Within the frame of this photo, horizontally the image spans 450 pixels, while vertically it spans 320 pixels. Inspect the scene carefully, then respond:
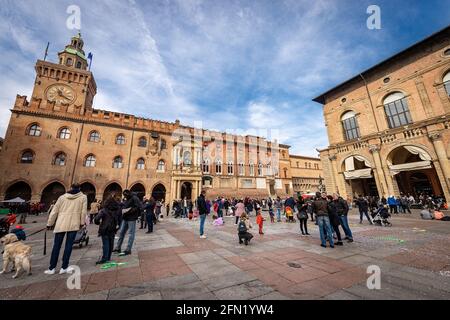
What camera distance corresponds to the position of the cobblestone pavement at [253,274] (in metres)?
2.91

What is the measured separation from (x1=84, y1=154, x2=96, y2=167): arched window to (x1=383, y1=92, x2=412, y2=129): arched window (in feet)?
116

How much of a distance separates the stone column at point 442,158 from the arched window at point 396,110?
2797 mm

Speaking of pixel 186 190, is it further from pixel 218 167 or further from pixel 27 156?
pixel 27 156

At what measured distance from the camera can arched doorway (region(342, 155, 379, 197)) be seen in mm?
20344

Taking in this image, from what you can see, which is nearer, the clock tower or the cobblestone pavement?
the cobblestone pavement

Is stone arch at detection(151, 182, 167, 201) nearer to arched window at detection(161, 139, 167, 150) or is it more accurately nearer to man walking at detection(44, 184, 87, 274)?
arched window at detection(161, 139, 167, 150)

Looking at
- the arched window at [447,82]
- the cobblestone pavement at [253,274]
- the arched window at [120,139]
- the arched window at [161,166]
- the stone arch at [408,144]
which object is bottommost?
the cobblestone pavement at [253,274]

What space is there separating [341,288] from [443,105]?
21.1m

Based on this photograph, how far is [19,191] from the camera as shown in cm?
2131

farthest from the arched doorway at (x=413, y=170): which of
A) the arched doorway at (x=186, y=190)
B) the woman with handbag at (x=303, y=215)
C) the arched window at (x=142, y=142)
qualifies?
the arched window at (x=142, y=142)

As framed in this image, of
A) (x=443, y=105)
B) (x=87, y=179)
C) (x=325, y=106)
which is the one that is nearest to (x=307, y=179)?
(x=325, y=106)

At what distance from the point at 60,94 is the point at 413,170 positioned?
147ft

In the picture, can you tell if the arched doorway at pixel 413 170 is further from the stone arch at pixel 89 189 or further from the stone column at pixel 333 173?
the stone arch at pixel 89 189

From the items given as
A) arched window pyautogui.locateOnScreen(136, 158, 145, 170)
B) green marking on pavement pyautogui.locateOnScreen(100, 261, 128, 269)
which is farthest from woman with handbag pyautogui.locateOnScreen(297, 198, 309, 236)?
arched window pyautogui.locateOnScreen(136, 158, 145, 170)
